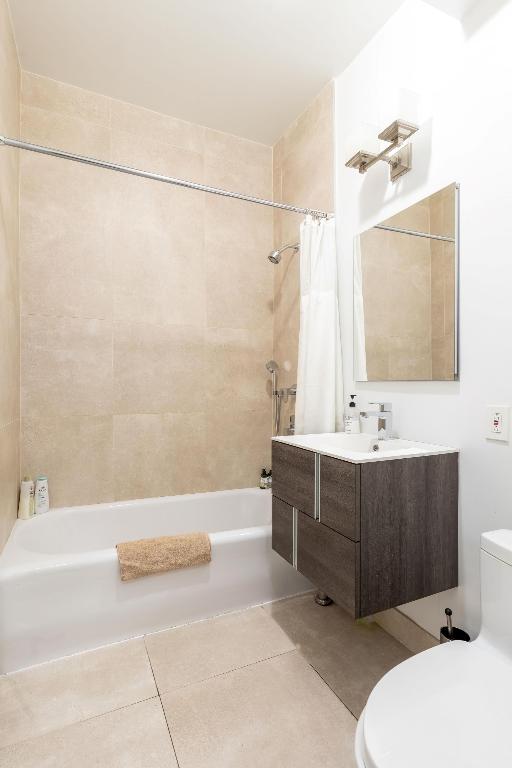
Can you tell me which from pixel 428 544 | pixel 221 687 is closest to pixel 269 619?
pixel 221 687

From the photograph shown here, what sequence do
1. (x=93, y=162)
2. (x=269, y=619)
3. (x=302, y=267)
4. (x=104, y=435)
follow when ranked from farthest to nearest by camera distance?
(x=104, y=435)
(x=302, y=267)
(x=269, y=619)
(x=93, y=162)

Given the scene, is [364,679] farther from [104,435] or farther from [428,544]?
[104,435]

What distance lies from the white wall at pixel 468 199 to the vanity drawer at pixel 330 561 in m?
0.47

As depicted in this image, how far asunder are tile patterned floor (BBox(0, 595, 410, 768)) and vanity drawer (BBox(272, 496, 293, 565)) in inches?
15.5

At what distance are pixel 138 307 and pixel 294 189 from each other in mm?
1227

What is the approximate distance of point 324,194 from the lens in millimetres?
2232

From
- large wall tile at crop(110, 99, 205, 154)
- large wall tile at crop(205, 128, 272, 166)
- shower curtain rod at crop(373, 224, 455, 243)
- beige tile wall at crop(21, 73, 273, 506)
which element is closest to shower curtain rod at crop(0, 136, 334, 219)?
shower curtain rod at crop(373, 224, 455, 243)

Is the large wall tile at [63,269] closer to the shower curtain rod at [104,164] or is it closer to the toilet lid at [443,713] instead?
the shower curtain rod at [104,164]

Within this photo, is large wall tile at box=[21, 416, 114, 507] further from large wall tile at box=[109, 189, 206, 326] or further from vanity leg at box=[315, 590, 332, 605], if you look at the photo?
vanity leg at box=[315, 590, 332, 605]

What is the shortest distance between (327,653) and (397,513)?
749 millimetres

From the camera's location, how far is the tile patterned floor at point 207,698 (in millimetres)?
1204

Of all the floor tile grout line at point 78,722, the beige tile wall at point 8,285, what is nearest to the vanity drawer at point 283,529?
the floor tile grout line at point 78,722

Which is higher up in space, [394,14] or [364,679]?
[394,14]

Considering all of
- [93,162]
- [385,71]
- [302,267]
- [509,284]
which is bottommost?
[509,284]
